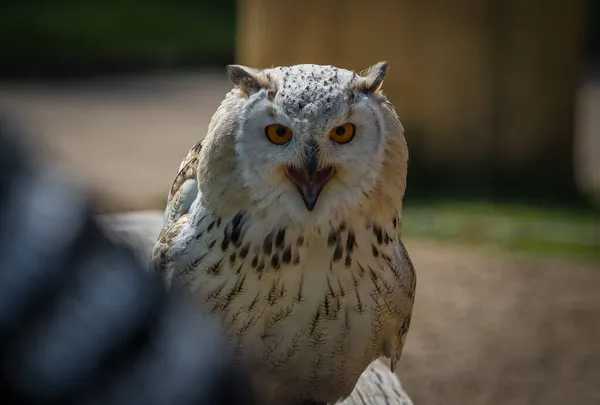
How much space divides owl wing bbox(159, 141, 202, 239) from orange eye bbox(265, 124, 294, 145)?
611mm

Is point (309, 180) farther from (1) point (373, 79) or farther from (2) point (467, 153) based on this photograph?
(2) point (467, 153)

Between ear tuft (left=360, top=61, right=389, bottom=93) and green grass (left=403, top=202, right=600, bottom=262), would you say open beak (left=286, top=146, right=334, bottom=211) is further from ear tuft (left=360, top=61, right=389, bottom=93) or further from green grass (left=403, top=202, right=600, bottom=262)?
green grass (left=403, top=202, right=600, bottom=262)

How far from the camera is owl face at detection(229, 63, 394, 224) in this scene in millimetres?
2883

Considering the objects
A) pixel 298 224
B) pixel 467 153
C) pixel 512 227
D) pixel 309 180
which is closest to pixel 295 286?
pixel 298 224

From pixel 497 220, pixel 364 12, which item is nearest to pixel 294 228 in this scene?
pixel 497 220

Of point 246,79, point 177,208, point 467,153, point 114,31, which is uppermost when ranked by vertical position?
point 246,79

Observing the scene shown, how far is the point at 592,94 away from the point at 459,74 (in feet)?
16.3

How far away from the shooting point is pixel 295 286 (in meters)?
3.10

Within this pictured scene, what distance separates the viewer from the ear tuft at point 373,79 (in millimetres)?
3059

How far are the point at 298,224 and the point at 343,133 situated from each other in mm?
299

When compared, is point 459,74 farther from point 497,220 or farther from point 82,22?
point 82,22

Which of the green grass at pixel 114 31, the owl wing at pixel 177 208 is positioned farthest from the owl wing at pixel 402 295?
the green grass at pixel 114 31

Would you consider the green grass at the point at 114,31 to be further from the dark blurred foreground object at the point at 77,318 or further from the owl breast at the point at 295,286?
the dark blurred foreground object at the point at 77,318

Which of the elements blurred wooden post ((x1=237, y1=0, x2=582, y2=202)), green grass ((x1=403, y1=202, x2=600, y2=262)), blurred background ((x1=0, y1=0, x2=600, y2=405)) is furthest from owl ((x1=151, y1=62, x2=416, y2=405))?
blurred wooden post ((x1=237, y1=0, x2=582, y2=202))
